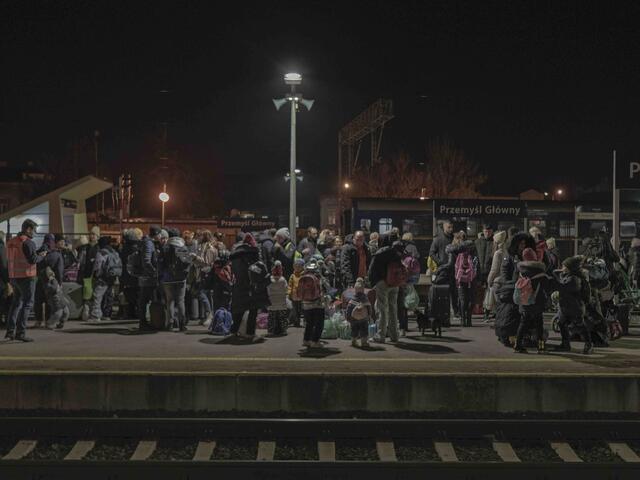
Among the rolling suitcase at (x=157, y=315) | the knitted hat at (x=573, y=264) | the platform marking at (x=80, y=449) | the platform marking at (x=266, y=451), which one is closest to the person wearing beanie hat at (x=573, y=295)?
the knitted hat at (x=573, y=264)

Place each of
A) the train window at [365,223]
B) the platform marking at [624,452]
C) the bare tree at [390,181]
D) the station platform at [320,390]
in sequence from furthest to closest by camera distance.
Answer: the bare tree at [390,181], the train window at [365,223], the station platform at [320,390], the platform marking at [624,452]

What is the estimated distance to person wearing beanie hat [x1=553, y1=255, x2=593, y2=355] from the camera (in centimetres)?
1015

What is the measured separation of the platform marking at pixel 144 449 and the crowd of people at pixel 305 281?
145 inches

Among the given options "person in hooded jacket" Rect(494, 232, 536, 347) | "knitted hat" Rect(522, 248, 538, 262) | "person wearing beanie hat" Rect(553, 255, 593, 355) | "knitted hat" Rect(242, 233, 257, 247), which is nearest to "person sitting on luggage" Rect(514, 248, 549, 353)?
"knitted hat" Rect(522, 248, 538, 262)

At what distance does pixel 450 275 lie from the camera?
42.9ft

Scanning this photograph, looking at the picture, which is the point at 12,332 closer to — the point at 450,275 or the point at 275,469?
the point at 275,469

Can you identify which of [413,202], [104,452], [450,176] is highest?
[450,176]

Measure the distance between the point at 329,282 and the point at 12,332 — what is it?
558 cm

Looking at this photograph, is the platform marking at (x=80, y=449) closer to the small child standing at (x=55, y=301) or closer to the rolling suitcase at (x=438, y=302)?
the small child standing at (x=55, y=301)

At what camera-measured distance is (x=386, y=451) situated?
23.8 feet

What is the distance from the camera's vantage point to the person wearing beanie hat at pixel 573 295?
10.1 metres

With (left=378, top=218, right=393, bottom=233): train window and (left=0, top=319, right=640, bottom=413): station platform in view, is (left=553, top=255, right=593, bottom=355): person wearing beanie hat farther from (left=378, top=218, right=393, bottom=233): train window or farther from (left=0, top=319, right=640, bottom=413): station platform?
(left=378, top=218, right=393, bottom=233): train window

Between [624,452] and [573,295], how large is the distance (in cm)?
329

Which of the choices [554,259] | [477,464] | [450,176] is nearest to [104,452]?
[477,464]
